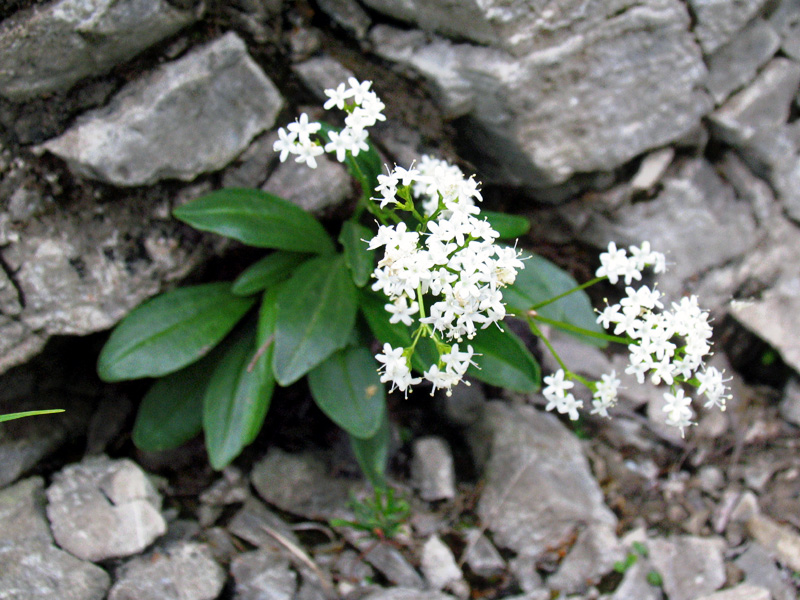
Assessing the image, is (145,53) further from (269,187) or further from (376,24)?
(376,24)

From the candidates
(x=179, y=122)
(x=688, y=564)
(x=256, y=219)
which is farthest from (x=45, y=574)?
(x=688, y=564)

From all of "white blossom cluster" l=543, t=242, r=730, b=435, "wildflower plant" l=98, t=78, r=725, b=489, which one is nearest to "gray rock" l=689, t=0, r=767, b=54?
"wildflower plant" l=98, t=78, r=725, b=489

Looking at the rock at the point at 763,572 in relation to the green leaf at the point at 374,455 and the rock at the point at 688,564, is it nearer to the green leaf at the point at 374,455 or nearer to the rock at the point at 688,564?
the rock at the point at 688,564

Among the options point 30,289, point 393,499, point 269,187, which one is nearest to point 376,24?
point 269,187

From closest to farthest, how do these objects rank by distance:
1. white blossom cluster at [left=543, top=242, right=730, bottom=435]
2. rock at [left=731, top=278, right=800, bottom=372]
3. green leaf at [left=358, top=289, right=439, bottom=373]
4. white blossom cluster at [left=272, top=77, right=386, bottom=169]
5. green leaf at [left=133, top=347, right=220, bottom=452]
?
white blossom cluster at [left=543, top=242, right=730, bottom=435], white blossom cluster at [left=272, top=77, right=386, bottom=169], green leaf at [left=358, top=289, right=439, bottom=373], green leaf at [left=133, top=347, right=220, bottom=452], rock at [left=731, top=278, right=800, bottom=372]

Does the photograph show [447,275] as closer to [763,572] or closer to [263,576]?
[263,576]

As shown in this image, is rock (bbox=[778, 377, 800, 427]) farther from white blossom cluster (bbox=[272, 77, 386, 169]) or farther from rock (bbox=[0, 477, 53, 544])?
rock (bbox=[0, 477, 53, 544])
